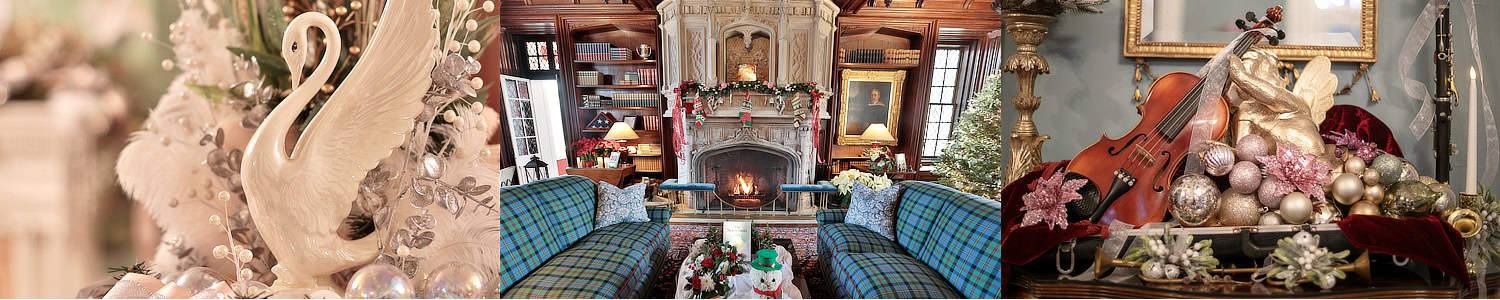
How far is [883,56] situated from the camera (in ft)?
4.89

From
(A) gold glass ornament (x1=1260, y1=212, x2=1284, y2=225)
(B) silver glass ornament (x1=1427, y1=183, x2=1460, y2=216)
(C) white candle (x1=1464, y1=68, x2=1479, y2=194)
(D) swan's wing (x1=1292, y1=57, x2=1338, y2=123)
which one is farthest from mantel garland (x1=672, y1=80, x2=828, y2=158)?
(C) white candle (x1=1464, y1=68, x2=1479, y2=194)

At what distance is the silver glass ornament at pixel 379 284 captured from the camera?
1.40m

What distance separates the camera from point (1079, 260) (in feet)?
4.72

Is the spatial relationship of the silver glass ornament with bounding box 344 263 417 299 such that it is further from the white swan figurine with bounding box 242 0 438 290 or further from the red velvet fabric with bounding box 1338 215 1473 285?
the red velvet fabric with bounding box 1338 215 1473 285

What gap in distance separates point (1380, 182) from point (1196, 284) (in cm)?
62

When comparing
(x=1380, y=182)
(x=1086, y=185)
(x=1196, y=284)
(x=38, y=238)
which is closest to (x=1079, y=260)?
(x=1086, y=185)

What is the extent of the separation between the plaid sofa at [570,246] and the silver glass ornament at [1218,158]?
1.34 metres

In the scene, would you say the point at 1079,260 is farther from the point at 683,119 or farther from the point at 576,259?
the point at 576,259

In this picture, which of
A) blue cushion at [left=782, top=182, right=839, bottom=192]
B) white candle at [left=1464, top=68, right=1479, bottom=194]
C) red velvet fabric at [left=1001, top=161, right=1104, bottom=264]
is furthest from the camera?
white candle at [left=1464, top=68, right=1479, bottom=194]

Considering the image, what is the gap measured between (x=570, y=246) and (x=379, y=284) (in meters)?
0.46

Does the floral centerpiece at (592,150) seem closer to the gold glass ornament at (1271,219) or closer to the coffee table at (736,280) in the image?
the coffee table at (736,280)

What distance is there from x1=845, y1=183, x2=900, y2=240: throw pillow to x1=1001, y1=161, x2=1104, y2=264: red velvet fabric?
28 centimetres

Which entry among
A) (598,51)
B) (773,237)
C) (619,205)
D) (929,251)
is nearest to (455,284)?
(619,205)

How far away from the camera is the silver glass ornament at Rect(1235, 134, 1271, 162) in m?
1.47
